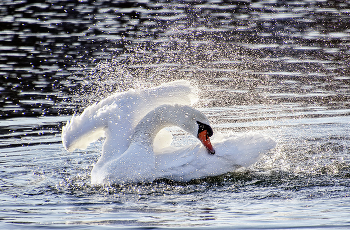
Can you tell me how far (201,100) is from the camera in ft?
46.6

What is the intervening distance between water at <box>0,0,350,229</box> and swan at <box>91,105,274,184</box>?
0.19 m

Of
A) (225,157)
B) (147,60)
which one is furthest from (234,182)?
(147,60)

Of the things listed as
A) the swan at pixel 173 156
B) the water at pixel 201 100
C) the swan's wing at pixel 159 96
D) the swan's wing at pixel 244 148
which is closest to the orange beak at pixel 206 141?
the swan at pixel 173 156

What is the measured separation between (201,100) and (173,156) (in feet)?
17.6

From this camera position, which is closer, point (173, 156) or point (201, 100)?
point (173, 156)

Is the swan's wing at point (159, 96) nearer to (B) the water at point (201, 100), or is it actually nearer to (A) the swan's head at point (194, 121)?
(A) the swan's head at point (194, 121)

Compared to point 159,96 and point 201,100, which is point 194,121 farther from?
point 201,100

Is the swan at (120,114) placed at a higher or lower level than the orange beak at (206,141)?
higher

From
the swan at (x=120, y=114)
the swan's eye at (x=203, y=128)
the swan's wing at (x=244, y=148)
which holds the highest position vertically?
the swan at (x=120, y=114)

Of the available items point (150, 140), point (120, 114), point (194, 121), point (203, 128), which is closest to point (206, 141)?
point (203, 128)

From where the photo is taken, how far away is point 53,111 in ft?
44.8

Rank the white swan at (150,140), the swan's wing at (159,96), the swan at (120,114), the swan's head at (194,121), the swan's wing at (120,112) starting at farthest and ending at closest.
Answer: the swan's wing at (159,96) → the swan's wing at (120,112) → the swan at (120,114) → the swan's head at (194,121) → the white swan at (150,140)

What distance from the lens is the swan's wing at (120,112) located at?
379 inches

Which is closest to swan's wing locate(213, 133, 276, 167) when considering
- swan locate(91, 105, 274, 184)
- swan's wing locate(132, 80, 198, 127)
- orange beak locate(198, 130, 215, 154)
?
swan locate(91, 105, 274, 184)
